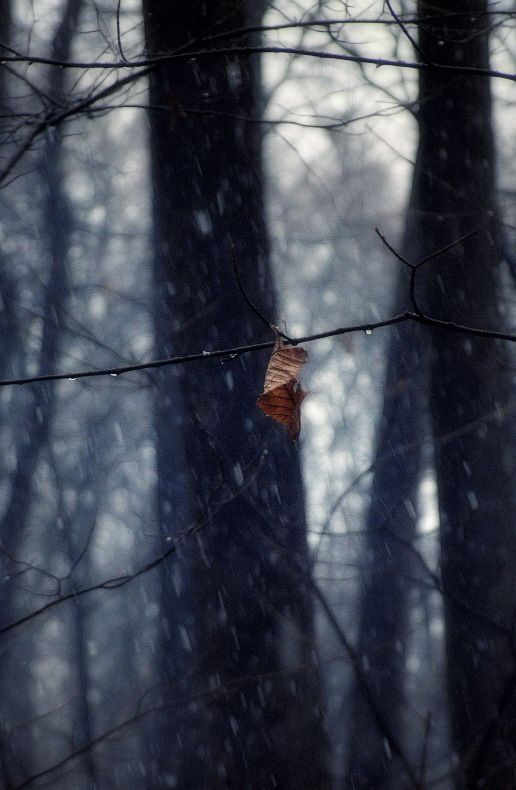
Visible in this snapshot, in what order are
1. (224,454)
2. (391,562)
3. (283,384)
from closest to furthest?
(283,384) → (391,562) → (224,454)

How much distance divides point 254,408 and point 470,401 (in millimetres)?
789

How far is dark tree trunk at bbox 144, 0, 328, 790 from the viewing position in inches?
75.2

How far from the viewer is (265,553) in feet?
6.68

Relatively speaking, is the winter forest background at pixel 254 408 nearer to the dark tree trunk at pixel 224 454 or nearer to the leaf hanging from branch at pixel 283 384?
the dark tree trunk at pixel 224 454

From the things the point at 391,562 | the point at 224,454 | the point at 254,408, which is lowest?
the point at 391,562

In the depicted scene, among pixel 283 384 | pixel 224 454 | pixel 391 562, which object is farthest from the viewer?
pixel 224 454

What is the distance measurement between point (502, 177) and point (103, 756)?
2490 mm

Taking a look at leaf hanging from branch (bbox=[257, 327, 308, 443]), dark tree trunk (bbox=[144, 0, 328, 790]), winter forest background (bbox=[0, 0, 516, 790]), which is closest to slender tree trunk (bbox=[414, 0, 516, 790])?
winter forest background (bbox=[0, 0, 516, 790])

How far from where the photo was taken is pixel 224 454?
6.91ft

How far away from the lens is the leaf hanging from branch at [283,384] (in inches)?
51.2

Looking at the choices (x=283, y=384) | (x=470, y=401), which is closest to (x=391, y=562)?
(x=470, y=401)

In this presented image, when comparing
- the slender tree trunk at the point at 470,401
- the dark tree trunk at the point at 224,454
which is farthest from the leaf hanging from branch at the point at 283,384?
the slender tree trunk at the point at 470,401

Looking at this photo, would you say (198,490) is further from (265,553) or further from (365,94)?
(365,94)

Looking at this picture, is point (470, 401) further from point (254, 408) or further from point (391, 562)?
point (254, 408)
